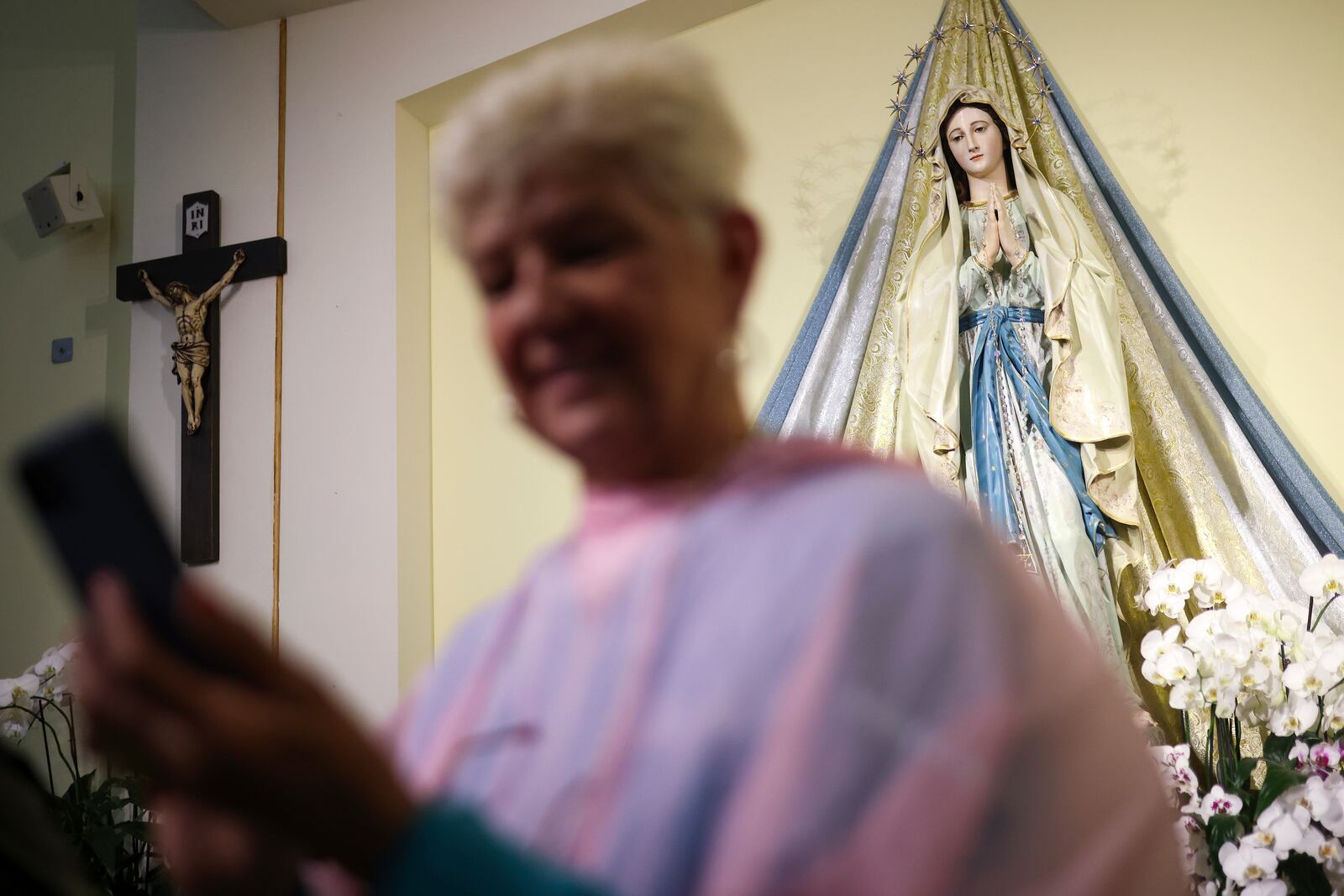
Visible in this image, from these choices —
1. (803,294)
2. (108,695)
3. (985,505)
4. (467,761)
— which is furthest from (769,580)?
(803,294)

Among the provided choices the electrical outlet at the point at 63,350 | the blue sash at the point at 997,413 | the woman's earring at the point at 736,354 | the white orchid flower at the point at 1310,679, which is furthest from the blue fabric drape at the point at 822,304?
the electrical outlet at the point at 63,350

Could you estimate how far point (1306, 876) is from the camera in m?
1.49

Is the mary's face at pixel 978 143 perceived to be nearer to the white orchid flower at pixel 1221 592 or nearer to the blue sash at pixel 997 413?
the blue sash at pixel 997 413

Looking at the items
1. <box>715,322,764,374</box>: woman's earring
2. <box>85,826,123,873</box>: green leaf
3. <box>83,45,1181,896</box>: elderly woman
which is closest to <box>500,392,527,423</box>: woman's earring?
<box>83,45,1181,896</box>: elderly woman

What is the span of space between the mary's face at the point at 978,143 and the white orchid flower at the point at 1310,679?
51.7 inches

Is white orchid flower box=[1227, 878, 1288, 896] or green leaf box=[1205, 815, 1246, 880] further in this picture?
green leaf box=[1205, 815, 1246, 880]

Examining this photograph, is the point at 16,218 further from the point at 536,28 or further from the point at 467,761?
the point at 467,761

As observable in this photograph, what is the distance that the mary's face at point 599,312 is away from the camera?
1.76 ft

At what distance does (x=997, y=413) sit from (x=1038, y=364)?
14 cm

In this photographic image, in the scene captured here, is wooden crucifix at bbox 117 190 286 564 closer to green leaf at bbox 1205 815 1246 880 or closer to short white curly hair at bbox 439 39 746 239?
green leaf at bbox 1205 815 1246 880

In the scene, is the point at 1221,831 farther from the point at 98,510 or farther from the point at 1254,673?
the point at 98,510

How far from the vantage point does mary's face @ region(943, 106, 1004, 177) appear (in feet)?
8.04

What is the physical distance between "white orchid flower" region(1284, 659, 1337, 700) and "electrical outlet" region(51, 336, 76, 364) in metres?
3.63

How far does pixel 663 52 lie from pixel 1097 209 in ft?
6.93
